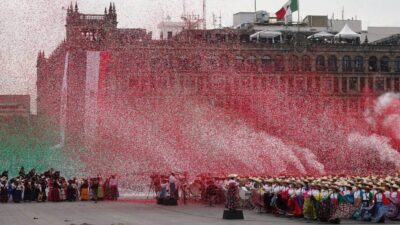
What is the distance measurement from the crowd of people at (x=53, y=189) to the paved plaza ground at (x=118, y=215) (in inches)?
61.5

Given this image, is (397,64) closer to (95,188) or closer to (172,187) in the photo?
(95,188)

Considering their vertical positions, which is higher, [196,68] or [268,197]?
[196,68]

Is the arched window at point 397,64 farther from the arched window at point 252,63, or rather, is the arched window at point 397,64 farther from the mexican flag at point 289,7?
the arched window at point 252,63

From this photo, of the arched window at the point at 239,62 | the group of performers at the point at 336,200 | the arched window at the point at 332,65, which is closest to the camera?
the group of performers at the point at 336,200

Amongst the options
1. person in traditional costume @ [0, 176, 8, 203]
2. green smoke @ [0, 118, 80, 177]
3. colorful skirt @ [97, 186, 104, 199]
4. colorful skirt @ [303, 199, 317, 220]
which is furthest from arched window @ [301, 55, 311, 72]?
colorful skirt @ [303, 199, 317, 220]

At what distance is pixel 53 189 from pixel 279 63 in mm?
50915

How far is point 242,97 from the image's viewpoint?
3103 inches

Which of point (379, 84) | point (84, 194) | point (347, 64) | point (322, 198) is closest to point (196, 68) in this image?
point (347, 64)

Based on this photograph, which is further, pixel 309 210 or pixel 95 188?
pixel 95 188

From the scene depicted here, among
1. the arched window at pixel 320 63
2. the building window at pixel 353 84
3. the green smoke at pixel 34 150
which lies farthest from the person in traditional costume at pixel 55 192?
the building window at pixel 353 84

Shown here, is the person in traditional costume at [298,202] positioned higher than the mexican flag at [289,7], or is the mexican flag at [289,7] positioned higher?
the mexican flag at [289,7]

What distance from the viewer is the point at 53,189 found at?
41.1 metres

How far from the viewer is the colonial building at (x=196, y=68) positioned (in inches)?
2680

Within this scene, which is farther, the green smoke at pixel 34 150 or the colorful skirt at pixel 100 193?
the green smoke at pixel 34 150
